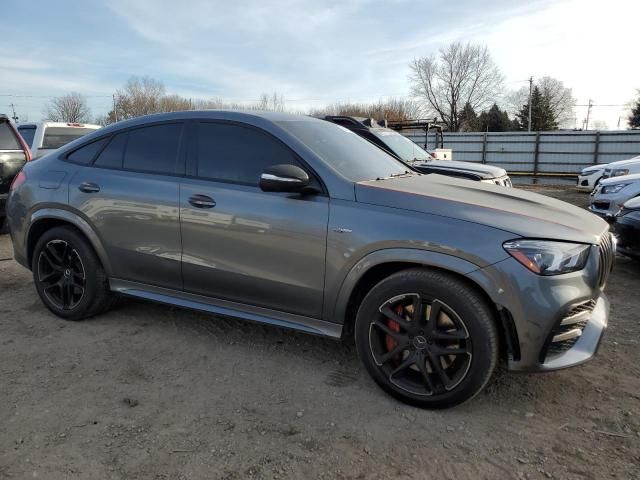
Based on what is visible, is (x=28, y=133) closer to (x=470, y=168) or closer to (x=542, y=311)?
(x=470, y=168)

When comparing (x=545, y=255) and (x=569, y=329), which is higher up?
(x=545, y=255)

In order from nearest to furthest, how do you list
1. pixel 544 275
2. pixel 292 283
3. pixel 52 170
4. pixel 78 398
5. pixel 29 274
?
pixel 544 275 < pixel 78 398 < pixel 292 283 < pixel 52 170 < pixel 29 274

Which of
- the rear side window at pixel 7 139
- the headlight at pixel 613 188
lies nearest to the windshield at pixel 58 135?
the rear side window at pixel 7 139

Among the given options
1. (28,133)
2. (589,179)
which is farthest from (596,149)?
(28,133)

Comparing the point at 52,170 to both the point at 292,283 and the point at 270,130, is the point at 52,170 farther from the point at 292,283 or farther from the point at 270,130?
the point at 292,283

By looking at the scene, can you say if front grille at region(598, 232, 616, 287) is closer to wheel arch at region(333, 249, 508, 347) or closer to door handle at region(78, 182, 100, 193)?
wheel arch at region(333, 249, 508, 347)

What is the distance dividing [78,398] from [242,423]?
1004 mm

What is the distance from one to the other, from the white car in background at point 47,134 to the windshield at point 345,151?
6.72 m

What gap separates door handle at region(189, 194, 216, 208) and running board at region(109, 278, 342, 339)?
0.64 metres

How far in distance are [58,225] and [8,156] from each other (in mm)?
3589

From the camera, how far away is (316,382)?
9.83 feet

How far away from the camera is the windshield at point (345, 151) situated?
3.12 m

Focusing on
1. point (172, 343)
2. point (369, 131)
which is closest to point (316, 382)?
point (172, 343)

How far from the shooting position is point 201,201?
3.21 metres
